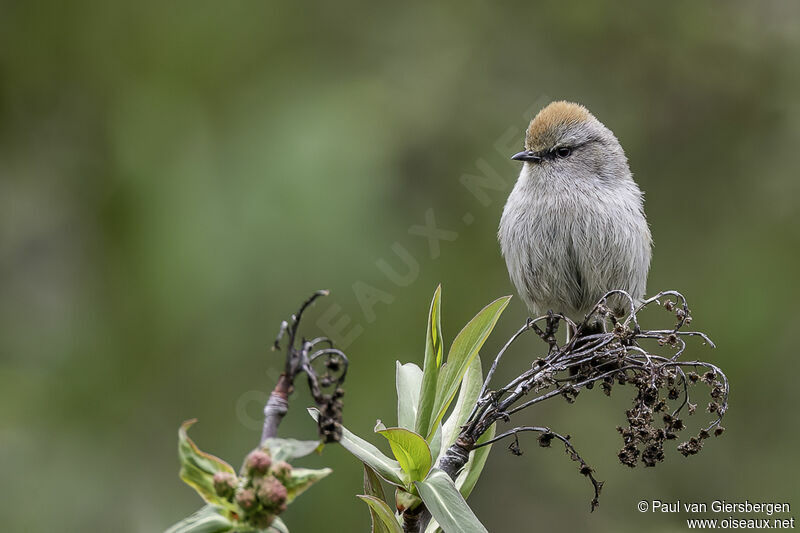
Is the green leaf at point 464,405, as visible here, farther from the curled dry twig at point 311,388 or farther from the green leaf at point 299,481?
the green leaf at point 299,481

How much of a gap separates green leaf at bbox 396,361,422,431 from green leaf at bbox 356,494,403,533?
1.15 feet

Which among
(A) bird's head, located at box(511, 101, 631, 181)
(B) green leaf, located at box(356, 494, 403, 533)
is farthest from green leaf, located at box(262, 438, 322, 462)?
(A) bird's head, located at box(511, 101, 631, 181)

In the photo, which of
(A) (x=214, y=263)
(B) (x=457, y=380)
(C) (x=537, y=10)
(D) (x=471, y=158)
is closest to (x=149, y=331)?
(A) (x=214, y=263)

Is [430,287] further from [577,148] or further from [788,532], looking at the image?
[788,532]

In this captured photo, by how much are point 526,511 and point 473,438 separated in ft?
13.8

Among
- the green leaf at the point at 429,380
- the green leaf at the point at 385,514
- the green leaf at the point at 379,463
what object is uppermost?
the green leaf at the point at 429,380

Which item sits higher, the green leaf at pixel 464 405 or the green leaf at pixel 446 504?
the green leaf at pixel 464 405

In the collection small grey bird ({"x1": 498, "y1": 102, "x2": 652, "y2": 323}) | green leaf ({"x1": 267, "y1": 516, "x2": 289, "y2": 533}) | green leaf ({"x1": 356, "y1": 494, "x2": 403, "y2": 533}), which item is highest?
small grey bird ({"x1": 498, "y1": 102, "x2": 652, "y2": 323})

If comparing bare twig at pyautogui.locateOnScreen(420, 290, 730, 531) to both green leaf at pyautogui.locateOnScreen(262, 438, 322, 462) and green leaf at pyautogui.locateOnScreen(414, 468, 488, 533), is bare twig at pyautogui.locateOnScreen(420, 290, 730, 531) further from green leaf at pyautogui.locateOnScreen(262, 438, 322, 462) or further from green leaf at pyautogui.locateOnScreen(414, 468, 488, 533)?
green leaf at pyautogui.locateOnScreen(262, 438, 322, 462)

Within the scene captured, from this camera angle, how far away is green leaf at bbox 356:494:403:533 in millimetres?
2008

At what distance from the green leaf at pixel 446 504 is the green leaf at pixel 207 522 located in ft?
1.82

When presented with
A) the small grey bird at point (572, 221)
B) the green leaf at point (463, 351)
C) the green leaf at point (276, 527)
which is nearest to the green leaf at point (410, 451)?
the green leaf at point (463, 351)

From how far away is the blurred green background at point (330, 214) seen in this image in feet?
16.5

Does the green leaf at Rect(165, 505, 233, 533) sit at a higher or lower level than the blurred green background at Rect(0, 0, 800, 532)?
lower
